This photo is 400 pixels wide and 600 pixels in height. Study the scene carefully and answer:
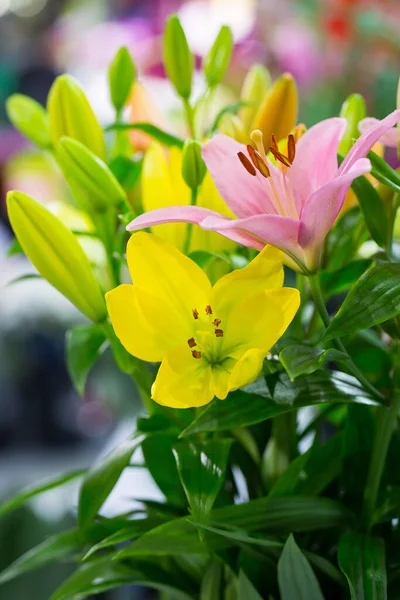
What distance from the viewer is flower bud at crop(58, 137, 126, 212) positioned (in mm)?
304

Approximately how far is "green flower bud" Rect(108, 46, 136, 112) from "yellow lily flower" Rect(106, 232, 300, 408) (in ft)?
0.45

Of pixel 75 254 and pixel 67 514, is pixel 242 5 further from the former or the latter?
pixel 75 254

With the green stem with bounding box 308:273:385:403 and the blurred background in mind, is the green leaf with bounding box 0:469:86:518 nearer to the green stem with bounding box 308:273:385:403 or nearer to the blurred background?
the green stem with bounding box 308:273:385:403

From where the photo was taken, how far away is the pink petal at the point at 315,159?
0.28m

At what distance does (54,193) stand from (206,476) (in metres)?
0.97

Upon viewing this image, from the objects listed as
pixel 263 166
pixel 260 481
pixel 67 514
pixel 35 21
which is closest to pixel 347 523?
pixel 260 481

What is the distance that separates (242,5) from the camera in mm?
1576

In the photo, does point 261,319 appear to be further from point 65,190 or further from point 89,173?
point 65,190

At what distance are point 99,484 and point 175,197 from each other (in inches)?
4.9

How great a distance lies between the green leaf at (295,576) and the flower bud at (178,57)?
22 centimetres

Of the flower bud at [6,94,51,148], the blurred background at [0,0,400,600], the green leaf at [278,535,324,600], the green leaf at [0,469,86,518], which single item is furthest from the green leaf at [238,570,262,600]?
the blurred background at [0,0,400,600]

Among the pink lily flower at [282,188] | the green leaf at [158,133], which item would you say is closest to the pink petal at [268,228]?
the pink lily flower at [282,188]

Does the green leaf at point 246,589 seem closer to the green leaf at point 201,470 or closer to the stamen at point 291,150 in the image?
the green leaf at point 201,470

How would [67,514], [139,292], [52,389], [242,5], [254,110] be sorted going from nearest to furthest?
[139,292] < [254,110] < [67,514] < [52,389] < [242,5]
